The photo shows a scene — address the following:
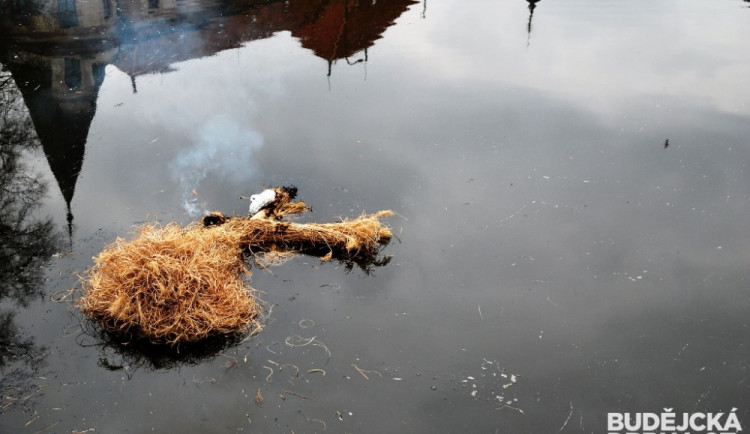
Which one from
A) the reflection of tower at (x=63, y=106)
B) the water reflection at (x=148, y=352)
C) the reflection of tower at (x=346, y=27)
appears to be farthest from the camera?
the reflection of tower at (x=346, y=27)

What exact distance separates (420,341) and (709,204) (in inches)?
172

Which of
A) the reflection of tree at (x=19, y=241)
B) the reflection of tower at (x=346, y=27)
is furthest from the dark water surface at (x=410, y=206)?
the reflection of tower at (x=346, y=27)

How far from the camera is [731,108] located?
1012 centimetres

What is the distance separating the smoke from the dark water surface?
0.04 m

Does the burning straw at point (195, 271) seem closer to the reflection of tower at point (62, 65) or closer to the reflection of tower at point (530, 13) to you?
the reflection of tower at point (62, 65)

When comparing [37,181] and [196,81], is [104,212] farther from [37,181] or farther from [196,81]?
[196,81]

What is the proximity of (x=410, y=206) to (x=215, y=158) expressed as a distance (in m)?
2.84

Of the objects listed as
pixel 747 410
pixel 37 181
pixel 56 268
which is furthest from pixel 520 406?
pixel 37 181

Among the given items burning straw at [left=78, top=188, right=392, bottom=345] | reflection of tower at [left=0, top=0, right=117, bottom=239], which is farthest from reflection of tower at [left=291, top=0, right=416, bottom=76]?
burning straw at [left=78, top=188, right=392, bottom=345]

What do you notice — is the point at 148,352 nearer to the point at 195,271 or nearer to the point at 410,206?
the point at 195,271

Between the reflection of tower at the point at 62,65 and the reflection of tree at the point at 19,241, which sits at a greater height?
the reflection of tower at the point at 62,65

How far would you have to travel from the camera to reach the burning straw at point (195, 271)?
19.1 feet

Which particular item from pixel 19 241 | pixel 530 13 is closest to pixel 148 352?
pixel 19 241

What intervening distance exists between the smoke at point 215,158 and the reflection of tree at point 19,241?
1.64 m
